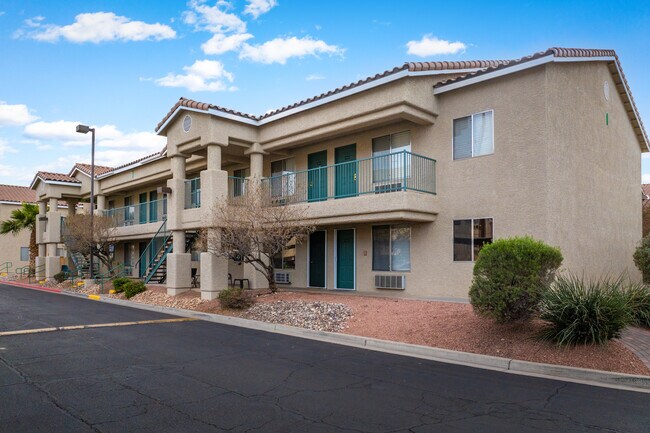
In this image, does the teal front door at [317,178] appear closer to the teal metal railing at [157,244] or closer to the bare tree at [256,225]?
the bare tree at [256,225]

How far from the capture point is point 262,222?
1638 centimetres

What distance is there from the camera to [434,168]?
1688cm

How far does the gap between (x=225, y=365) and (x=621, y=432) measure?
6.01 metres

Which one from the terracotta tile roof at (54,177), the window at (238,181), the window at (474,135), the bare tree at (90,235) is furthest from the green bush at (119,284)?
the window at (474,135)

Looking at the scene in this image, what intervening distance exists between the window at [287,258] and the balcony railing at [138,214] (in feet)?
28.0

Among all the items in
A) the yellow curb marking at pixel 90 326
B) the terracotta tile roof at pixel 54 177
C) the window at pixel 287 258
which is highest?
the terracotta tile roof at pixel 54 177

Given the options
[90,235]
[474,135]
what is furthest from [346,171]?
[90,235]

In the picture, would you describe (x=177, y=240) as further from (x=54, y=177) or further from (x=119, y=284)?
(x=54, y=177)

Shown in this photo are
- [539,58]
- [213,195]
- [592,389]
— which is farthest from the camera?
[213,195]

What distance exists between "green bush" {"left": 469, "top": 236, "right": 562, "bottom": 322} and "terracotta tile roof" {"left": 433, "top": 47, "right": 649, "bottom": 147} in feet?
21.3

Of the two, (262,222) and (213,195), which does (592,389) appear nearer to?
(262,222)

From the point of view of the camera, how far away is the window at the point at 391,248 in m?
17.5

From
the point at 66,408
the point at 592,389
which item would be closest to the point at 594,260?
the point at 592,389

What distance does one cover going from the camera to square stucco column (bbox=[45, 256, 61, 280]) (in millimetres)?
32656
